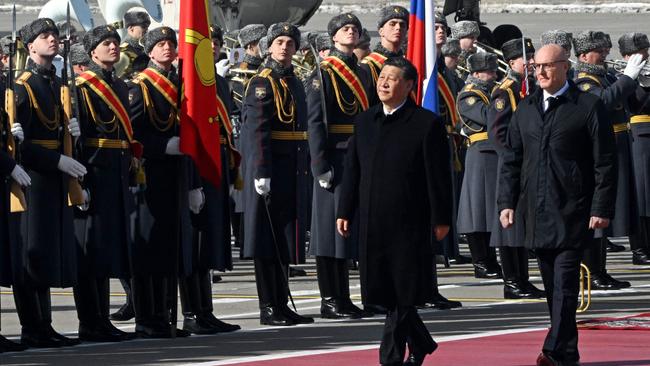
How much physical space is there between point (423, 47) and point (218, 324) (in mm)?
2423

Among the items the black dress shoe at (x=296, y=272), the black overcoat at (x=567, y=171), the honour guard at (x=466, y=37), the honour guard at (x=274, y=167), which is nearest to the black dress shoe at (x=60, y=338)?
the honour guard at (x=274, y=167)

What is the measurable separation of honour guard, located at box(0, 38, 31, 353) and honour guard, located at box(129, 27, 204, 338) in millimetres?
915

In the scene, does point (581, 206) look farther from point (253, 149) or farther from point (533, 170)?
point (253, 149)

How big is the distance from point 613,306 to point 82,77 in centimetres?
388

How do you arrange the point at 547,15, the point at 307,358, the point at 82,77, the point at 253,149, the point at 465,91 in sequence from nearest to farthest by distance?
the point at 307,358 → the point at 82,77 → the point at 253,149 → the point at 465,91 → the point at 547,15

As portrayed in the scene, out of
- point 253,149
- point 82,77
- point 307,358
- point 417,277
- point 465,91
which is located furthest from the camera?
point 465,91

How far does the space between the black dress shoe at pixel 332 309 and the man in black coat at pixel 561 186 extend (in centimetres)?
273

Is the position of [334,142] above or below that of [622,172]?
above

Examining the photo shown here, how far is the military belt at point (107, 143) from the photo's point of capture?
477 inches

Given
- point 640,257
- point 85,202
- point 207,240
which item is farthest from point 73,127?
point 640,257

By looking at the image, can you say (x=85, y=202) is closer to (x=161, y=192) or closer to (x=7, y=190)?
(x=161, y=192)

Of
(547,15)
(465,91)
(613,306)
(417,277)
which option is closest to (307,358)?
(417,277)

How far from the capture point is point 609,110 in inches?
588

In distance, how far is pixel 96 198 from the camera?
12219mm
